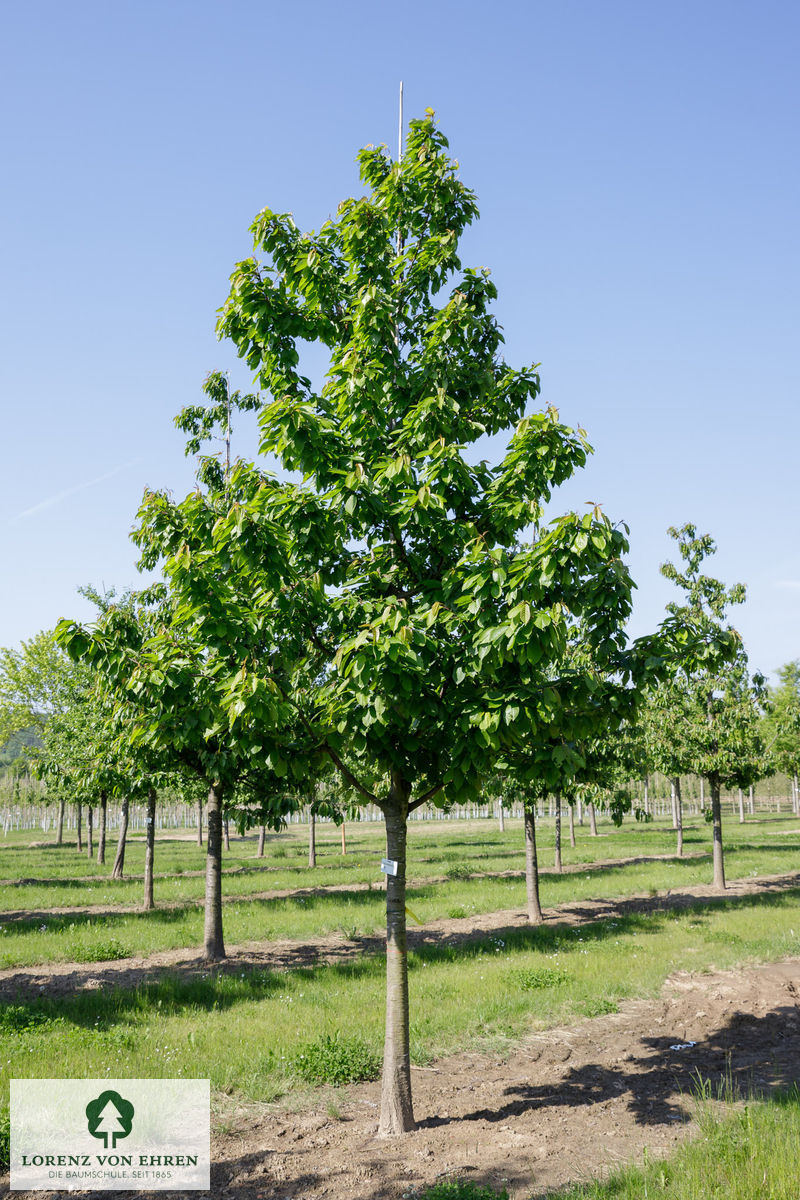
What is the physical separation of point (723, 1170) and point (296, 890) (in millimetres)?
20843

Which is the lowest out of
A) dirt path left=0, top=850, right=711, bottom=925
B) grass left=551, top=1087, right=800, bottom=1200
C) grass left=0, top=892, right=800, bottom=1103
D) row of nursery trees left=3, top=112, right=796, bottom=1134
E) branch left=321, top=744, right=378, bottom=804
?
dirt path left=0, top=850, right=711, bottom=925

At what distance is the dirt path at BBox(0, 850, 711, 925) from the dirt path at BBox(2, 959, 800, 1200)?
14.0m

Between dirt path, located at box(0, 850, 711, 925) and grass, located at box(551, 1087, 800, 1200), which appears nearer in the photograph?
grass, located at box(551, 1087, 800, 1200)

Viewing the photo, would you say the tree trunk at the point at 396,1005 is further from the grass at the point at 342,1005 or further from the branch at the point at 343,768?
the grass at the point at 342,1005

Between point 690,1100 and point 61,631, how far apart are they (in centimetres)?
714

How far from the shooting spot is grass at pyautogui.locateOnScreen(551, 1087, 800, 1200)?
4.75m

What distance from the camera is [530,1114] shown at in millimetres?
6914

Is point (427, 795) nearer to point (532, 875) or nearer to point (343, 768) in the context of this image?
point (343, 768)

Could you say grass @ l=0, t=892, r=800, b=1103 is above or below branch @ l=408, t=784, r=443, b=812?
below

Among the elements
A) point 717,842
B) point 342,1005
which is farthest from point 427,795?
point 717,842

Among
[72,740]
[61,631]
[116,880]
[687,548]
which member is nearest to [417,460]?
[61,631]

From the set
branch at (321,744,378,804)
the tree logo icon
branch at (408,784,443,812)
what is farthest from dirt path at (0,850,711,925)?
branch at (408,784,443,812)

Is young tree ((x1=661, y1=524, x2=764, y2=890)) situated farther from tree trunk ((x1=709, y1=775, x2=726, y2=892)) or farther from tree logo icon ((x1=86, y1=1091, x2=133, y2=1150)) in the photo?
tree logo icon ((x1=86, y1=1091, x2=133, y2=1150))

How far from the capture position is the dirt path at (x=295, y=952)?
12546 millimetres
